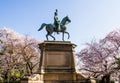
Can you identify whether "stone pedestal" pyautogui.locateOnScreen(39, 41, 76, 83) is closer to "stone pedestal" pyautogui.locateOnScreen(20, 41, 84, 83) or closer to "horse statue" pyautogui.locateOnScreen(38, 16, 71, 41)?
"stone pedestal" pyautogui.locateOnScreen(20, 41, 84, 83)

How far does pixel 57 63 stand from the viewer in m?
17.9

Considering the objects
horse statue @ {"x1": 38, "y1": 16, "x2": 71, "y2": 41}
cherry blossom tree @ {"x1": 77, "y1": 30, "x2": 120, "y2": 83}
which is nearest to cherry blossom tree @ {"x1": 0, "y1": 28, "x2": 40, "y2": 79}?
cherry blossom tree @ {"x1": 77, "y1": 30, "x2": 120, "y2": 83}

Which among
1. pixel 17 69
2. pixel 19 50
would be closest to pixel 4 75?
pixel 17 69

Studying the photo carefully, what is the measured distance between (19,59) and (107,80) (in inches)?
605

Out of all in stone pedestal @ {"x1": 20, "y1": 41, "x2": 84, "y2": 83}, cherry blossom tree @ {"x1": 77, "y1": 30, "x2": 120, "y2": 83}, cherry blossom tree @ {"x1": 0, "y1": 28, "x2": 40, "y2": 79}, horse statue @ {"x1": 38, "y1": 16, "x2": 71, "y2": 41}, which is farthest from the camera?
cherry blossom tree @ {"x1": 0, "y1": 28, "x2": 40, "y2": 79}

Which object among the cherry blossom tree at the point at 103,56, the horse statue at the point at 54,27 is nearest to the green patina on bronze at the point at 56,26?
the horse statue at the point at 54,27

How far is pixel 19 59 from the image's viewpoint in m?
39.8

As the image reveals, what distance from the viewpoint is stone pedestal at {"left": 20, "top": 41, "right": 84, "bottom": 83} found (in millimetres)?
17578

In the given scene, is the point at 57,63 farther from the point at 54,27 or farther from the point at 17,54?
the point at 17,54

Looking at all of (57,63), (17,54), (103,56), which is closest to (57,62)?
(57,63)

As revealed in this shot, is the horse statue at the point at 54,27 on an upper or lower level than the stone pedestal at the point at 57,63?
upper

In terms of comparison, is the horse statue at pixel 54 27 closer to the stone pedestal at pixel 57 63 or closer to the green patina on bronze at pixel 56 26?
the green patina on bronze at pixel 56 26

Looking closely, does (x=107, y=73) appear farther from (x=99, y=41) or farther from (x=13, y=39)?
(x=13, y=39)

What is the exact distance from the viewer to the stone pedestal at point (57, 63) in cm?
1758
